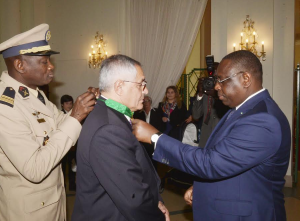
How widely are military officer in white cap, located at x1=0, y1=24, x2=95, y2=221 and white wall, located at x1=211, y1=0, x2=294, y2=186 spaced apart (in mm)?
3894

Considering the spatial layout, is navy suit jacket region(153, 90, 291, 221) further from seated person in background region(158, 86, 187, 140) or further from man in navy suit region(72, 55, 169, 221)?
seated person in background region(158, 86, 187, 140)

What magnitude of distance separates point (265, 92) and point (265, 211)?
2.24ft

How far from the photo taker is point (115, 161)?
3.80 feet

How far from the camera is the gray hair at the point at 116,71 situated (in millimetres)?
1364

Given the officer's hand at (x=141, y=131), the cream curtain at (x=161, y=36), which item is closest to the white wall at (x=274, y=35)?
the cream curtain at (x=161, y=36)

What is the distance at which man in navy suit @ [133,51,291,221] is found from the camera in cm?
137

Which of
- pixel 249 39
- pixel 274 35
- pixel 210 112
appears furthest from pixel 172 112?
pixel 274 35

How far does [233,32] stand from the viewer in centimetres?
480

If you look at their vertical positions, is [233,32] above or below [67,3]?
below

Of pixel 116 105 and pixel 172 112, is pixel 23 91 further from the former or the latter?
pixel 172 112

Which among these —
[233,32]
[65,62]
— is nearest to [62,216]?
[233,32]

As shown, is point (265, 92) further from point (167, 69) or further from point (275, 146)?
point (167, 69)

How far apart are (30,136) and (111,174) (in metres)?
0.55

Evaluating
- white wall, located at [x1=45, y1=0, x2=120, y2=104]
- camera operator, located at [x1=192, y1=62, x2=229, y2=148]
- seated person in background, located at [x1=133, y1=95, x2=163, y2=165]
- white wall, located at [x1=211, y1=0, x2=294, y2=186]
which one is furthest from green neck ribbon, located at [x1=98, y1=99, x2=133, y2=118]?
white wall, located at [x1=45, y1=0, x2=120, y2=104]
